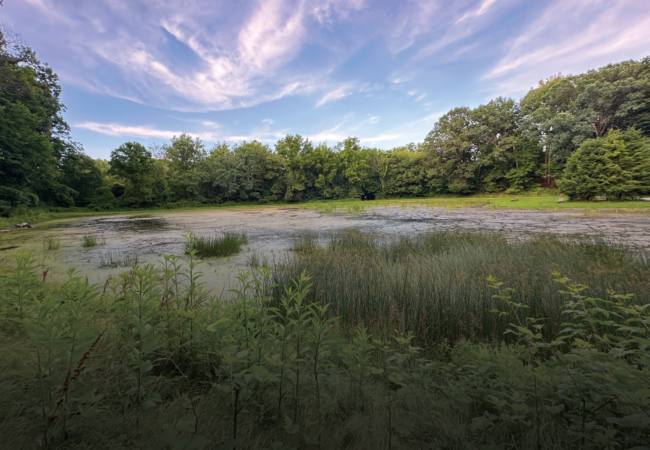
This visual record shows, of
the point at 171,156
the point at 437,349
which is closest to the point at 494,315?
the point at 437,349

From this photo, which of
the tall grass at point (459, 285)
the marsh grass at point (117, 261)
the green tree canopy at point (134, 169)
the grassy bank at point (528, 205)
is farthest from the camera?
the green tree canopy at point (134, 169)

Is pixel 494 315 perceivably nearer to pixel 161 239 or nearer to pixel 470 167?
pixel 161 239

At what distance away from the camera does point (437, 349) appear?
2137mm

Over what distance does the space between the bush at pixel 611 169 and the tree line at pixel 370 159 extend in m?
0.06

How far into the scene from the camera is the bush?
1371 centimetres

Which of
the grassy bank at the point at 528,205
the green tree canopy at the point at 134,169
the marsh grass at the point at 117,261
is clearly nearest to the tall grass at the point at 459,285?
the marsh grass at the point at 117,261

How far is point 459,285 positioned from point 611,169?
17.5m

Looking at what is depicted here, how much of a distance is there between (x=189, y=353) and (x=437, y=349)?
5.79ft

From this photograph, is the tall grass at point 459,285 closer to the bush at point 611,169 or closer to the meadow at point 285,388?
the meadow at point 285,388

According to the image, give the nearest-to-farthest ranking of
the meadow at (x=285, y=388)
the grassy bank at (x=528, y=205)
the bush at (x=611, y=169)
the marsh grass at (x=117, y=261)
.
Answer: the meadow at (x=285, y=388) → the marsh grass at (x=117, y=261) → the grassy bank at (x=528, y=205) → the bush at (x=611, y=169)

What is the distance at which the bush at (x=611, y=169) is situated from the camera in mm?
13711

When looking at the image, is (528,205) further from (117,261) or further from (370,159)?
(370,159)

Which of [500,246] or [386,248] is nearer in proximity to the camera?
[500,246]

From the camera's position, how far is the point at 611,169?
1394cm
